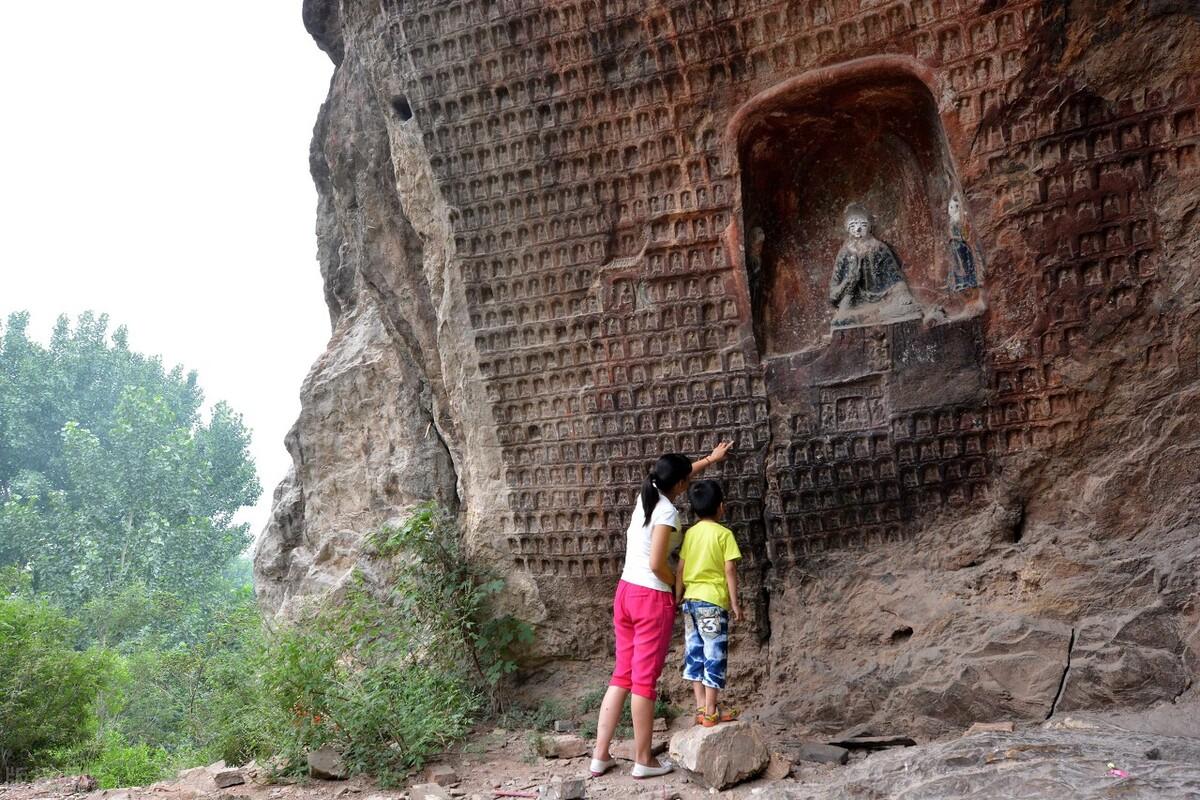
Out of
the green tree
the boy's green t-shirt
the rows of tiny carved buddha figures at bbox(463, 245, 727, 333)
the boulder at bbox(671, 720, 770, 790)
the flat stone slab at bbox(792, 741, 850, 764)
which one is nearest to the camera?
the boulder at bbox(671, 720, 770, 790)

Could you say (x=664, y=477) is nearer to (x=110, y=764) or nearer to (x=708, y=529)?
(x=708, y=529)

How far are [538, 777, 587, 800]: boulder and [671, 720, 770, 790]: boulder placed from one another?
51 centimetres

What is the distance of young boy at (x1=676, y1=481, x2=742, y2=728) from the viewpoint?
4785 millimetres

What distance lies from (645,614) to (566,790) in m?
0.92

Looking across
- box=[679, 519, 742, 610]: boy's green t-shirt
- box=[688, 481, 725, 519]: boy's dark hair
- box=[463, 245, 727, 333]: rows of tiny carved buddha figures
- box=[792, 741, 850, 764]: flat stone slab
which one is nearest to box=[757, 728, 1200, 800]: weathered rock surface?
box=[792, 741, 850, 764]: flat stone slab

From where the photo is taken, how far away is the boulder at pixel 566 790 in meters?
4.63

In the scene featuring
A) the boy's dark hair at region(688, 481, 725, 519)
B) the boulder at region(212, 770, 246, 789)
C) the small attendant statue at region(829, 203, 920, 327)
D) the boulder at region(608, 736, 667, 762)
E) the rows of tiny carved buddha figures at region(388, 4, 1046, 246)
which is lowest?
the boulder at region(212, 770, 246, 789)

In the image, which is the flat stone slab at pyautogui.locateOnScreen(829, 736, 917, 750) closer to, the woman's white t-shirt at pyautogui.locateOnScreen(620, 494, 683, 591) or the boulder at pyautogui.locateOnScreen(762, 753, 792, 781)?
the boulder at pyautogui.locateOnScreen(762, 753, 792, 781)

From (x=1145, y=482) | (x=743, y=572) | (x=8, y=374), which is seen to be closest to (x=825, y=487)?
(x=743, y=572)

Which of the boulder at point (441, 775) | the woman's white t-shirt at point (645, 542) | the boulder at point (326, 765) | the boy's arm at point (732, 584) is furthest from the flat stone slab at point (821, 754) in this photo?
the boulder at point (326, 765)

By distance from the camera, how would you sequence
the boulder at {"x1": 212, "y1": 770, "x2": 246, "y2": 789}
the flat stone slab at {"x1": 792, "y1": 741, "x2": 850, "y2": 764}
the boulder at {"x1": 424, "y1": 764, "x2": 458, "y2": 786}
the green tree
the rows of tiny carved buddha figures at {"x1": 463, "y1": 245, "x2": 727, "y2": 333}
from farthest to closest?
the green tree → the rows of tiny carved buddha figures at {"x1": 463, "y1": 245, "x2": 727, "y2": 333} → the boulder at {"x1": 212, "y1": 770, "x2": 246, "y2": 789} → the boulder at {"x1": 424, "y1": 764, "x2": 458, "y2": 786} → the flat stone slab at {"x1": 792, "y1": 741, "x2": 850, "y2": 764}

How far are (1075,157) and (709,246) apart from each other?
2.10 m

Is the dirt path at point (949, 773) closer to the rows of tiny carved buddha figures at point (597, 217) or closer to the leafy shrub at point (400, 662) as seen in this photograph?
the leafy shrub at point (400, 662)

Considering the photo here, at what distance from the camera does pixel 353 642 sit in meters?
6.27
